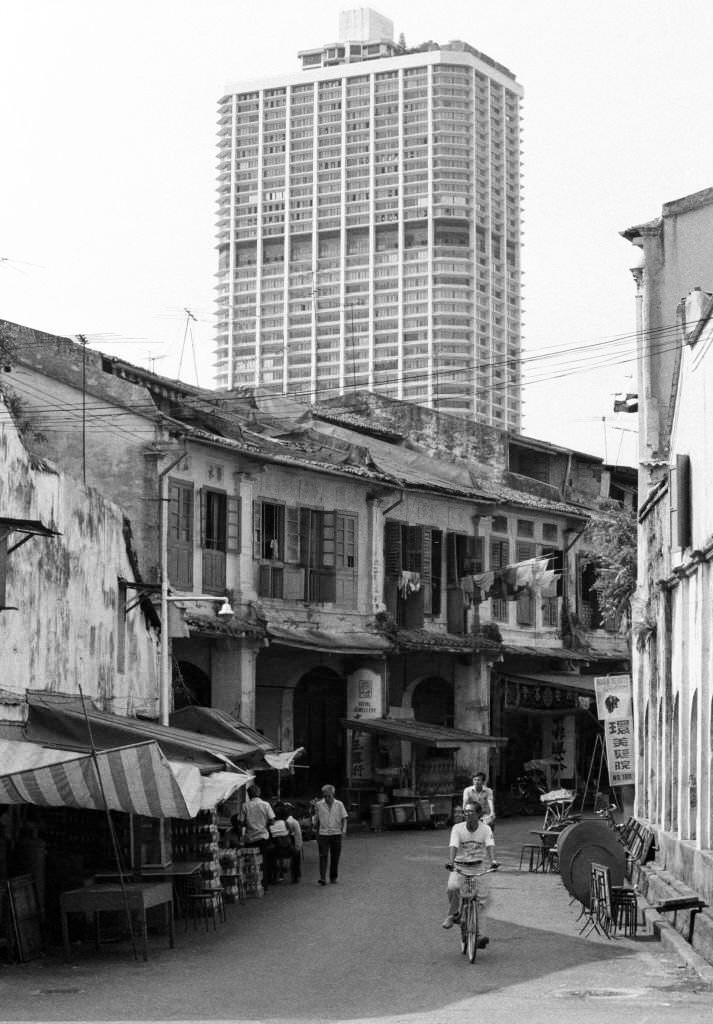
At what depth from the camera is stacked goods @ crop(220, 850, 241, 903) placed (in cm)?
1989

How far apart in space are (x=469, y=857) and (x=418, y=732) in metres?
18.2

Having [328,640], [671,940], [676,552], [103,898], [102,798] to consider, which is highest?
[676,552]

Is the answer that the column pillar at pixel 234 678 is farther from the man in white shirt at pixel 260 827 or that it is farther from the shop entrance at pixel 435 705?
the man in white shirt at pixel 260 827

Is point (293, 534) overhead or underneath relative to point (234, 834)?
overhead

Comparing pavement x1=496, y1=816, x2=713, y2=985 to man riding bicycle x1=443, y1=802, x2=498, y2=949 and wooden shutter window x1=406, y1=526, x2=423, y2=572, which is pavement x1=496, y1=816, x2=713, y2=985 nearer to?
man riding bicycle x1=443, y1=802, x2=498, y2=949

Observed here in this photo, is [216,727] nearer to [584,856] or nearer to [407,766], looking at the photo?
[584,856]

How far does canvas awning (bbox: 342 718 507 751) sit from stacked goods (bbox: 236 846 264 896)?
478 inches

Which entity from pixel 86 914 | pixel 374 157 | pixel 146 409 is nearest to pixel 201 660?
pixel 146 409

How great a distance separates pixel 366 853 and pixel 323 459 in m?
10.4

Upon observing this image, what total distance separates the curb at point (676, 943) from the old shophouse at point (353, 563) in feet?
28.6

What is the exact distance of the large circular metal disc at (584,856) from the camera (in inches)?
672

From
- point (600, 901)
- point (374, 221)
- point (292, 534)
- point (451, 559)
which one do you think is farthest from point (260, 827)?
point (374, 221)

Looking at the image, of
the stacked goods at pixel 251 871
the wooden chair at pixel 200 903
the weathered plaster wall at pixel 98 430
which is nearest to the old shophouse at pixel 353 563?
the weathered plaster wall at pixel 98 430

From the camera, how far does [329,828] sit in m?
22.2
